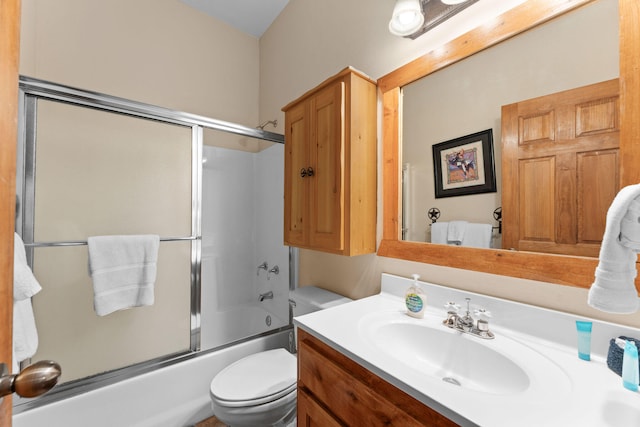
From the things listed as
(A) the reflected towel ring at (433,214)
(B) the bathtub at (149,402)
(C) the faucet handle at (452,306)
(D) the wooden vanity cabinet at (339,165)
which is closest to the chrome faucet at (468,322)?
(C) the faucet handle at (452,306)

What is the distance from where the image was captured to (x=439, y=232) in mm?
1099

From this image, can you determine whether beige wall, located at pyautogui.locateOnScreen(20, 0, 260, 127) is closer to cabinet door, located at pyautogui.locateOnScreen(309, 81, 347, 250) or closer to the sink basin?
cabinet door, located at pyautogui.locateOnScreen(309, 81, 347, 250)

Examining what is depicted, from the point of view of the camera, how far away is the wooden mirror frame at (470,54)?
0.69m

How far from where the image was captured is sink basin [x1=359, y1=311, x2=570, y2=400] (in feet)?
2.15

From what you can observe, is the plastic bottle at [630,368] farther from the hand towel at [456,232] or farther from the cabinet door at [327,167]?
the cabinet door at [327,167]

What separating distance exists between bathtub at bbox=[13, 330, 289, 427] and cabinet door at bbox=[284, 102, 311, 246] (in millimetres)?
836

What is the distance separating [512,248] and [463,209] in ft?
0.70

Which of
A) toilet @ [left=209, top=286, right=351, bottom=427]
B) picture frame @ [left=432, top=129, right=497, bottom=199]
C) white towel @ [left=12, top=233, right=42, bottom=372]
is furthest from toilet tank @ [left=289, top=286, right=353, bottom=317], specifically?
white towel @ [left=12, top=233, right=42, bottom=372]

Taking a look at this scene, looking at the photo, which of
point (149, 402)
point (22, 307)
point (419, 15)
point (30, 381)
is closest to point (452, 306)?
point (30, 381)

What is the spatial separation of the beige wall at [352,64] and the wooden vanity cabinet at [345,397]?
0.53m

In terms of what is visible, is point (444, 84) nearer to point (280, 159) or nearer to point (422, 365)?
point (422, 365)

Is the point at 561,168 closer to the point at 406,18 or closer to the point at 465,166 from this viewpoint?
the point at 465,166

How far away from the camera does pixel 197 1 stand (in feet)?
6.57

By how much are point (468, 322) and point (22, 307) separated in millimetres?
1717
